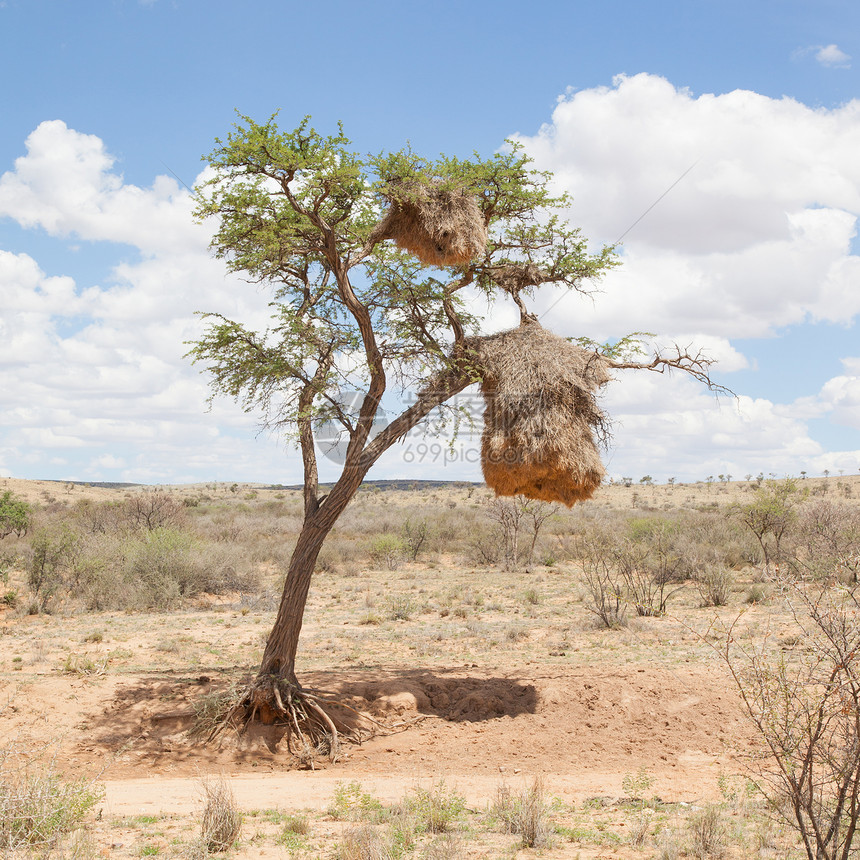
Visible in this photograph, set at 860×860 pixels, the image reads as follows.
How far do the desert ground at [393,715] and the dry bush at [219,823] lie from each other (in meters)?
0.07

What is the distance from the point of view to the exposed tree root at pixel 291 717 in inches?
340

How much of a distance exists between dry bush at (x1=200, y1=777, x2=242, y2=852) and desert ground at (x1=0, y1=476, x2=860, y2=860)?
0.23ft

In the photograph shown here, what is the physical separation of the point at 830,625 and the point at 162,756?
7.38m

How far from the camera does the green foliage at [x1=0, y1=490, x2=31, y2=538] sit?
941 inches

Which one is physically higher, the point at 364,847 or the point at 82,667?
the point at 364,847

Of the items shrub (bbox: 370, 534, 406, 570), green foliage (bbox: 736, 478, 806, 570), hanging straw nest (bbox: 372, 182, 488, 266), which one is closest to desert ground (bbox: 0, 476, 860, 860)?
green foliage (bbox: 736, 478, 806, 570)

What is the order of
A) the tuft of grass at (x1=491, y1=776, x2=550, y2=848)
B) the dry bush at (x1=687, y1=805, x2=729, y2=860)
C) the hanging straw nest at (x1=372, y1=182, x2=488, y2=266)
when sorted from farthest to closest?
the hanging straw nest at (x1=372, y1=182, x2=488, y2=266), the tuft of grass at (x1=491, y1=776, x2=550, y2=848), the dry bush at (x1=687, y1=805, x2=729, y2=860)

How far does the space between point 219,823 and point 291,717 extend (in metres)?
3.68

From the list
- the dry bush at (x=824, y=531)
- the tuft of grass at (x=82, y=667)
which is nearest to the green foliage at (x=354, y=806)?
the tuft of grass at (x=82, y=667)

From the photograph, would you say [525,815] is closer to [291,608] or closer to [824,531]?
[291,608]

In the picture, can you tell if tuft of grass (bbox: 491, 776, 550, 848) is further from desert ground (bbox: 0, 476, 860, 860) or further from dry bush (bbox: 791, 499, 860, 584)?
dry bush (bbox: 791, 499, 860, 584)

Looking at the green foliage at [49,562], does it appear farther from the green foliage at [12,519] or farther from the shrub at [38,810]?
the shrub at [38,810]

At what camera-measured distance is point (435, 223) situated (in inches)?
324

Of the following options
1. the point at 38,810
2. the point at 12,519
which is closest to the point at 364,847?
the point at 38,810
